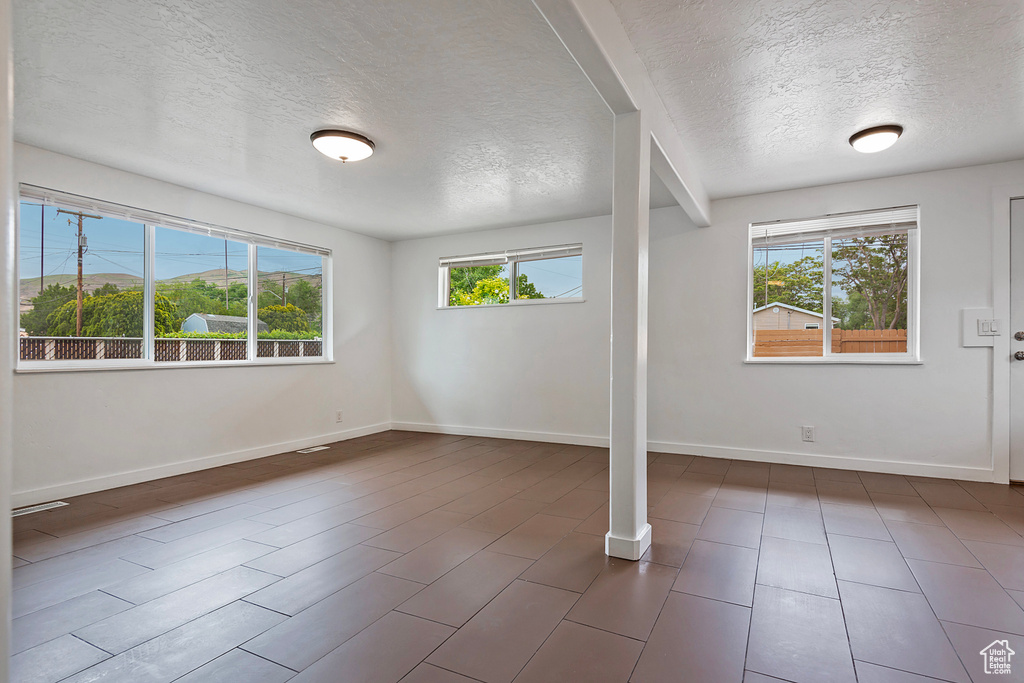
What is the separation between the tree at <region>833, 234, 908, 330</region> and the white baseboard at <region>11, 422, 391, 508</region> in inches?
213

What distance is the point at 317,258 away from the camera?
18.7 ft

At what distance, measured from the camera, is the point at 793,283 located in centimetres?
464

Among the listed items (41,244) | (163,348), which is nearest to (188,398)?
(163,348)

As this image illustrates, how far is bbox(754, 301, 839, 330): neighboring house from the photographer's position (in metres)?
4.57

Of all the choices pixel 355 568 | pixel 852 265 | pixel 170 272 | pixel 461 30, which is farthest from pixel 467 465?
pixel 852 265

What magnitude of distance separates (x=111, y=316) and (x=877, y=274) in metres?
6.35

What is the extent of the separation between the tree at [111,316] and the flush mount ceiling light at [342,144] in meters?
2.11

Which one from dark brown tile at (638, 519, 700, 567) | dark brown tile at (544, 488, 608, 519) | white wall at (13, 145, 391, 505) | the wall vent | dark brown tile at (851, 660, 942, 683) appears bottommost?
the wall vent

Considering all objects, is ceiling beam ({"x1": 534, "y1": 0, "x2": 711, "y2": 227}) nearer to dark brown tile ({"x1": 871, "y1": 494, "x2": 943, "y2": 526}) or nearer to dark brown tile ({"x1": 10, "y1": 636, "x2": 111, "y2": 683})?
dark brown tile ({"x1": 871, "y1": 494, "x2": 943, "y2": 526})

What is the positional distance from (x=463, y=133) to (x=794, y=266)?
130 inches

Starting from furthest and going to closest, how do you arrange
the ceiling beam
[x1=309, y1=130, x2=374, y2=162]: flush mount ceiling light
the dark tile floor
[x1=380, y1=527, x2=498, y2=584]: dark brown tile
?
[x1=309, y1=130, x2=374, y2=162]: flush mount ceiling light → [x1=380, y1=527, x2=498, y2=584]: dark brown tile → the ceiling beam → the dark tile floor

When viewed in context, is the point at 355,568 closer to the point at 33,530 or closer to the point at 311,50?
the point at 33,530

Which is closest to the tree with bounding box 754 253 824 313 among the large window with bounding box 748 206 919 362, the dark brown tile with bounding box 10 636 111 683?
the large window with bounding box 748 206 919 362

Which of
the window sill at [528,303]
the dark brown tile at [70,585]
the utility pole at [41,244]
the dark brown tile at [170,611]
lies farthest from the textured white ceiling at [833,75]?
the utility pole at [41,244]
